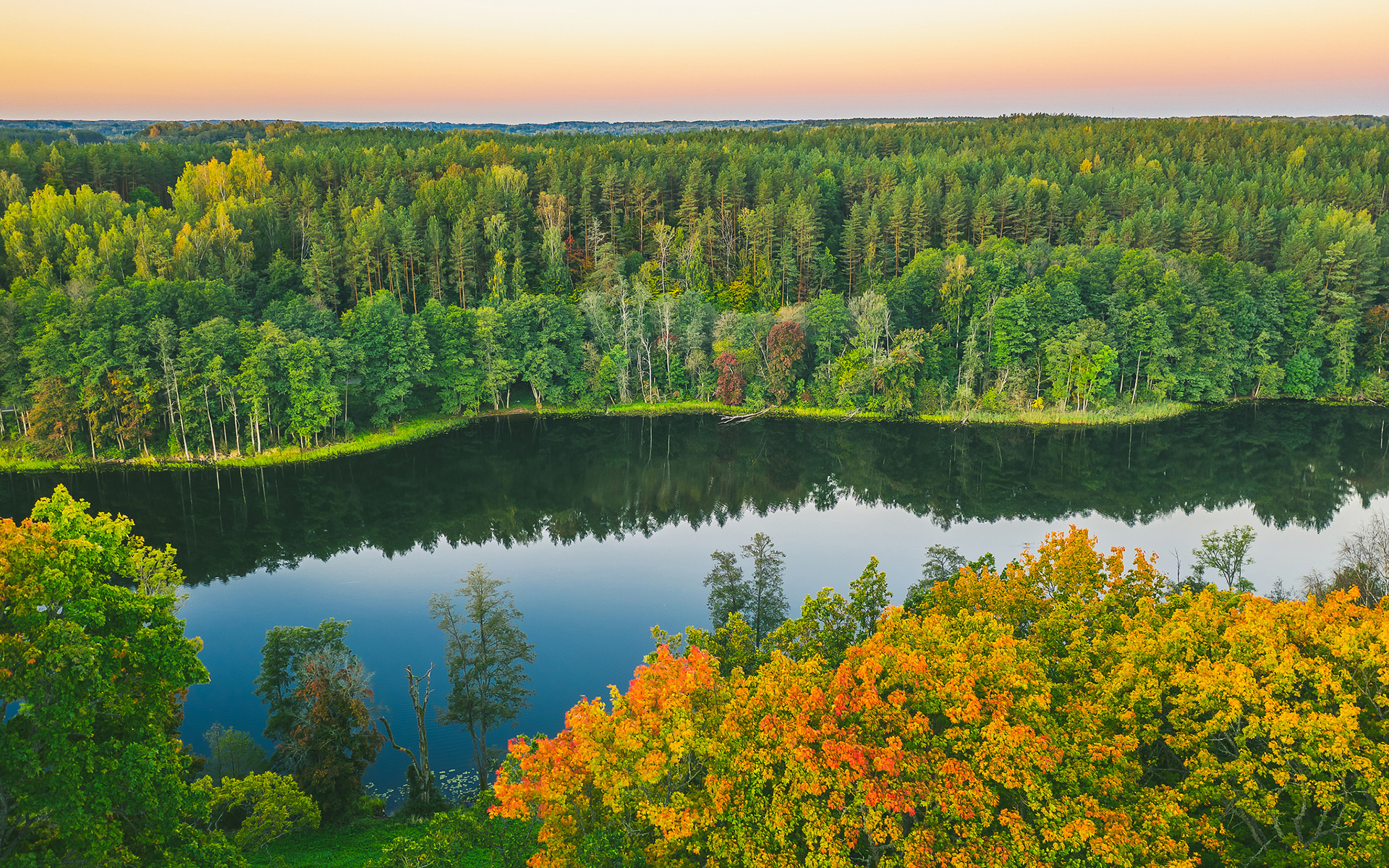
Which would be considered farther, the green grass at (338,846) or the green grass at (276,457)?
the green grass at (276,457)

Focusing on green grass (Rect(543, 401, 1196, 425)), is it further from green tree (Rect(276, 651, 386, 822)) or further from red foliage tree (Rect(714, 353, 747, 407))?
green tree (Rect(276, 651, 386, 822))

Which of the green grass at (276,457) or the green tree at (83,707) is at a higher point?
the green tree at (83,707)

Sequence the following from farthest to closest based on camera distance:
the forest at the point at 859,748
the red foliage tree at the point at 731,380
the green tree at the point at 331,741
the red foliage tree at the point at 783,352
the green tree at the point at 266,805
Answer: the red foliage tree at the point at 731,380
the red foliage tree at the point at 783,352
the green tree at the point at 331,741
the green tree at the point at 266,805
the forest at the point at 859,748

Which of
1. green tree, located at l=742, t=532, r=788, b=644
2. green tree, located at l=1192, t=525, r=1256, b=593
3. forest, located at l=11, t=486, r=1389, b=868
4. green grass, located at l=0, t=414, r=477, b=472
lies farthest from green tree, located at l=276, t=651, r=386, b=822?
green grass, located at l=0, t=414, r=477, b=472

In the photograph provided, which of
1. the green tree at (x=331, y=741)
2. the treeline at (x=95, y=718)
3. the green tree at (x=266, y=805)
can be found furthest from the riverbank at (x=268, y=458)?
the treeline at (x=95, y=718)

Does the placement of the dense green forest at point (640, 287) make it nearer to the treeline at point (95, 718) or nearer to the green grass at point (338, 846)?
the green grass at point (338, 846)

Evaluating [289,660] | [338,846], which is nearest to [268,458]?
[289,660]

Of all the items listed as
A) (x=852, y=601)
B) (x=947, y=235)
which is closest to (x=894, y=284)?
(x=947, y=235)

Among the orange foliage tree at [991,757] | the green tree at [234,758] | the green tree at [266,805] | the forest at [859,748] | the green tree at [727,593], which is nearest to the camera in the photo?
the forest at [859,748]
